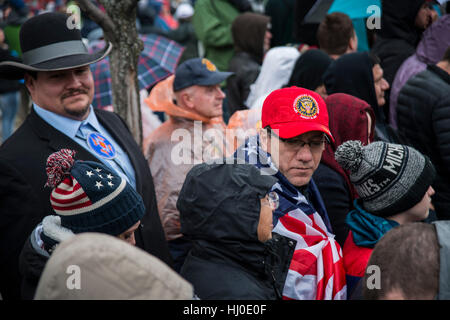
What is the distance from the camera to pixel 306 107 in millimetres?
2590

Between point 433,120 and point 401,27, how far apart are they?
1577mm

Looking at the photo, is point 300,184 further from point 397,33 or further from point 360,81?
point 397,33

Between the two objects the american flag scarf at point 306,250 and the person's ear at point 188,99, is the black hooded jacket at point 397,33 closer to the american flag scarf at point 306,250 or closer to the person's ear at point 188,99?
the person's ear at point 188,99

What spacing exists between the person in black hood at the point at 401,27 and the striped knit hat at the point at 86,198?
10.9 ft

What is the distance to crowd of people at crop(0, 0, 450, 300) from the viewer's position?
1679 mm

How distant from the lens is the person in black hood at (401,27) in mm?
4754

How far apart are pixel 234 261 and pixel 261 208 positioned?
0.78 feet
